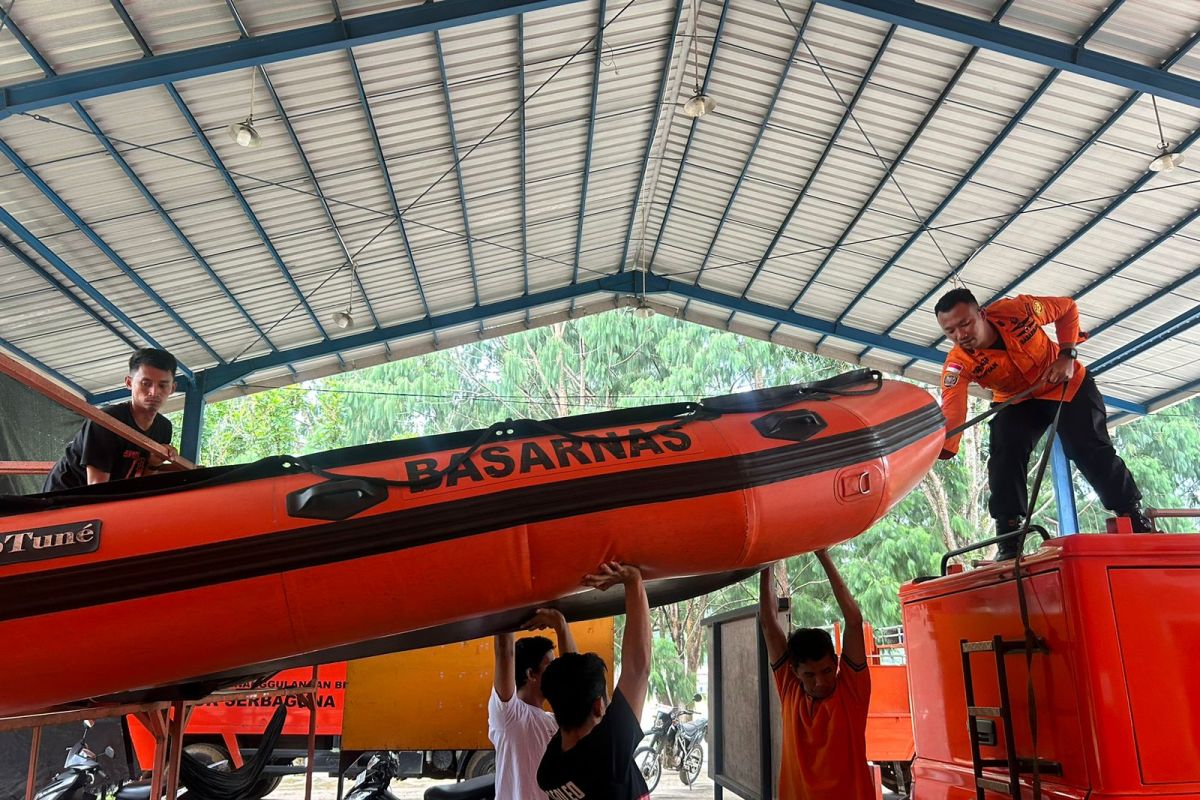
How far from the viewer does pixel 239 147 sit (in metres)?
8.02

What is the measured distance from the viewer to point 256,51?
262 inches

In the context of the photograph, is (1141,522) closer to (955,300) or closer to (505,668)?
(955,300)

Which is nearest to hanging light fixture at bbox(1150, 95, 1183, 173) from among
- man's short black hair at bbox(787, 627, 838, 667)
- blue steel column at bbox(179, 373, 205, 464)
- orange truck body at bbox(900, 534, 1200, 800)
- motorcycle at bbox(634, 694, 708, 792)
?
orange truck body at bbox(900, 534, 1200, 800)

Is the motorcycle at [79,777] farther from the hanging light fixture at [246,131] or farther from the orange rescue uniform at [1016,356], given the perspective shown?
the orange rescue uniform at [1016,356]

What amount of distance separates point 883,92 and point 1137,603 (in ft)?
24.1

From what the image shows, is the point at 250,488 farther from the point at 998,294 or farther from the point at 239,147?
the point at 998,294

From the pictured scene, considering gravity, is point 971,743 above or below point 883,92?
below

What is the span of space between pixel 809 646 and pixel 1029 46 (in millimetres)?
6458

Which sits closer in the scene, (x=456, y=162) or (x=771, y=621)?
(x=771, y=621)

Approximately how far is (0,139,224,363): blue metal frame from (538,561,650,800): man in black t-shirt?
7294 mm

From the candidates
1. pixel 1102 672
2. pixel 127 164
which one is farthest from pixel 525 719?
pixel 127 164

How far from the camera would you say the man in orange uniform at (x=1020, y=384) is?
3.64m

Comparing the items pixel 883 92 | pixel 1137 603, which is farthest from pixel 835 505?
pixel 883 92

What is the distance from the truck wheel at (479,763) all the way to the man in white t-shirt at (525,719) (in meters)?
4.38
